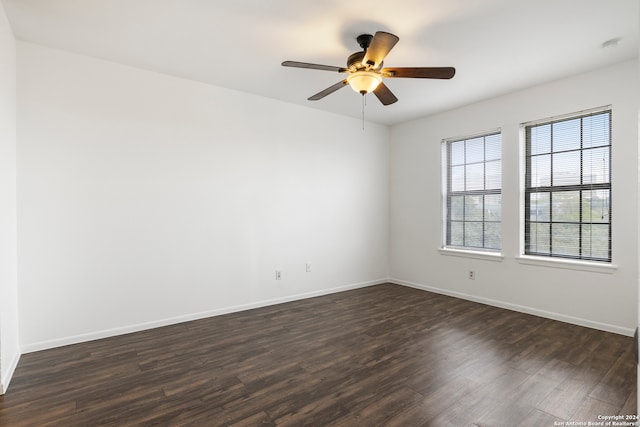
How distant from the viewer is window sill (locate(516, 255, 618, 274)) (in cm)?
329

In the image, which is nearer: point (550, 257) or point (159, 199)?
point (159, 199)

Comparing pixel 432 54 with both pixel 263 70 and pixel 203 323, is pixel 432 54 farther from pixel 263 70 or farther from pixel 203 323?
pixel 203 323

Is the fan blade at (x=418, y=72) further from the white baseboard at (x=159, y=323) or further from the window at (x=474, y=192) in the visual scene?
the white baseboard at (x=159, y=323)

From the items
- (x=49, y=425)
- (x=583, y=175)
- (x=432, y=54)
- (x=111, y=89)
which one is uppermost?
(x=432, y=54)

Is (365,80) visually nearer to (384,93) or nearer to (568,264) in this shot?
(384,93)

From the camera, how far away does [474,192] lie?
178 inches

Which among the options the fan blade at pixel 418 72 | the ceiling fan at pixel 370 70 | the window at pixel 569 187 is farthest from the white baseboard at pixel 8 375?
the window at pixel 569 187

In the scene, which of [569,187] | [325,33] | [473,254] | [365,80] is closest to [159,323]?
[365,80]

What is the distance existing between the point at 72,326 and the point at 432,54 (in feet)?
13.9

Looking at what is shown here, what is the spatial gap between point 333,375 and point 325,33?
2.72 meters

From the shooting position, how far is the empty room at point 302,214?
2260 millimetres

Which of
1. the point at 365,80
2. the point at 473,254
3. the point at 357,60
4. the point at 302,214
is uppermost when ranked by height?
the point at 357,60

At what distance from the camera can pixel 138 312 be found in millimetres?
3322

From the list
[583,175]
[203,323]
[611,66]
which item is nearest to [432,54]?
[611,66]
